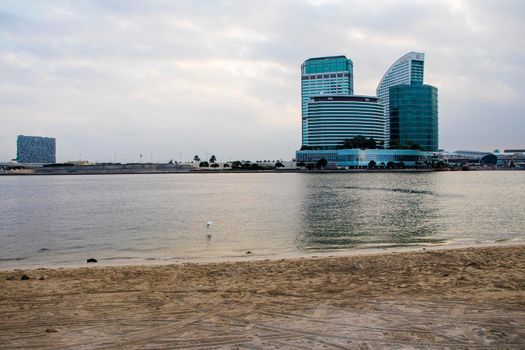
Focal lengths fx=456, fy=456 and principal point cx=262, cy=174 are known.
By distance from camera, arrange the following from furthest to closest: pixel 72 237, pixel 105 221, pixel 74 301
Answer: pixel 105 221, pixel 72 237, pixel 74 301

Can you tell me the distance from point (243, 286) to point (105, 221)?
3563 centimetres

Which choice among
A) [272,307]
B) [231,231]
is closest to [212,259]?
[272,307]

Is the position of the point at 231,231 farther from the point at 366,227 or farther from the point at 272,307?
the point at 272,307

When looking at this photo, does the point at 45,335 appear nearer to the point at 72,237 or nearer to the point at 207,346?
the point at 207,346

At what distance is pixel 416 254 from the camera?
22547mm

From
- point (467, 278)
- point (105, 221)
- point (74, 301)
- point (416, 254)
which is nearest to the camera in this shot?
point (74, 301)

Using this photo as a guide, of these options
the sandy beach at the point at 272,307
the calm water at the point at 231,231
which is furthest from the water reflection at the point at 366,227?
the sandy beach at the point at 272,307

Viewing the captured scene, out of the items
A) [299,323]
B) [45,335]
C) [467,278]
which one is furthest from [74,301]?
[467,278]

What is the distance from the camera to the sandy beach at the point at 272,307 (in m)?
9.62

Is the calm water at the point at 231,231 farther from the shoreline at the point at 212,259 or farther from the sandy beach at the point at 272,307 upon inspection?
the sandy beach at the point at 272,307

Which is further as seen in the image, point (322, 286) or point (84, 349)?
point (322, 286)

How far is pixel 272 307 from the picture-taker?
12188mm

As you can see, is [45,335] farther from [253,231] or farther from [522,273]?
[253,231]

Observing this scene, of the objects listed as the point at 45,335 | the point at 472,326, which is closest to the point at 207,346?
the point at 45,335
